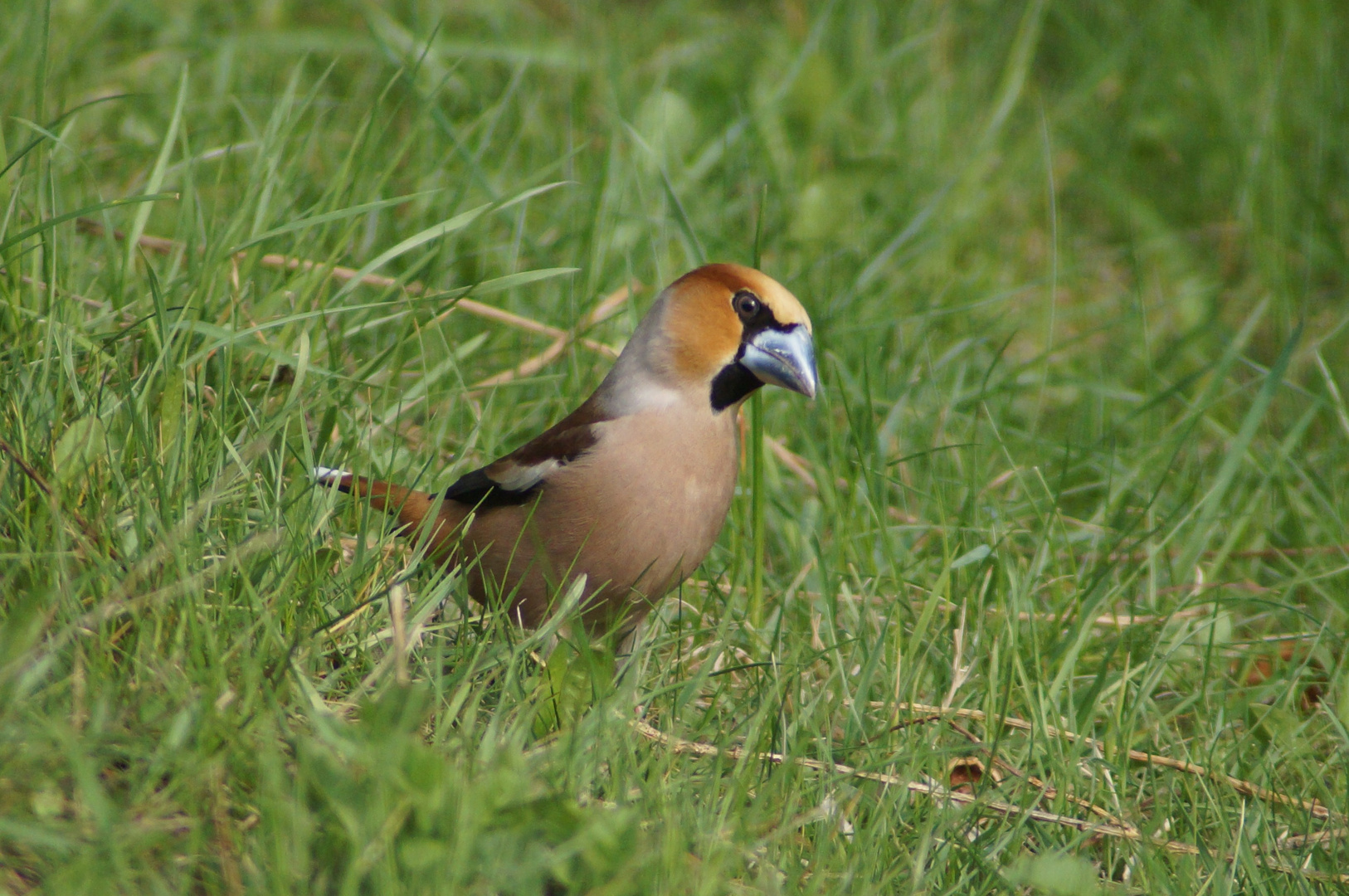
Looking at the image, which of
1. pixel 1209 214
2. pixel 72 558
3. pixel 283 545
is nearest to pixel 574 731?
pixel 283 545

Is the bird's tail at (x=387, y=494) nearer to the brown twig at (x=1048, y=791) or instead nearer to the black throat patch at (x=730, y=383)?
the black throat patch at (x=730, y=383)

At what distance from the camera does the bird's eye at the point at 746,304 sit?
3.26m

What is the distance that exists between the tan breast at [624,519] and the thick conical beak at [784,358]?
17cm

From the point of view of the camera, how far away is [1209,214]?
20.3ft

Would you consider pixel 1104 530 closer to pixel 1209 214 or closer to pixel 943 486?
pixel 943 486

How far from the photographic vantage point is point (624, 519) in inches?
120

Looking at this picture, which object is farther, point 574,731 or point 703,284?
point 703,284

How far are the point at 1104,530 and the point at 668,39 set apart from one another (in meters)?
4.10

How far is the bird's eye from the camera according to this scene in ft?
10.7

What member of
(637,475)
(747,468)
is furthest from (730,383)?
(747,468)

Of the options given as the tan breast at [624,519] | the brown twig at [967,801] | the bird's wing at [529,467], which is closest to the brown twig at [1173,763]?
the brown twig at [967,801]

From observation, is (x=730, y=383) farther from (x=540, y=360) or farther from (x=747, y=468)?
(x=540, y=360)

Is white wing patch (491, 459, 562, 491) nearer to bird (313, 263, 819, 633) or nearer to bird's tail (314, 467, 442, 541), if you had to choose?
bird (313, 263, 819, 633)

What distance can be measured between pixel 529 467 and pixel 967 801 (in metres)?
1.35
